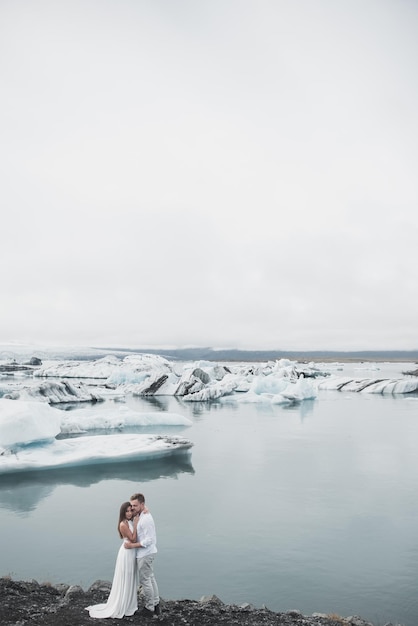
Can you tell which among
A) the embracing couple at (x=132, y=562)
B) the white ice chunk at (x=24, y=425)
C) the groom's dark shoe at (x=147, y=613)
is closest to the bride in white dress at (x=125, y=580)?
the embracing couple at (x=132, y=562)

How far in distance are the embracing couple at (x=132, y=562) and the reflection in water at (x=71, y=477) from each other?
20.8 feet

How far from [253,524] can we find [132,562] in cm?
503

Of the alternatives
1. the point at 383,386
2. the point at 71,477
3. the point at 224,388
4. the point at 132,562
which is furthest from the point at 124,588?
the point at 383,386

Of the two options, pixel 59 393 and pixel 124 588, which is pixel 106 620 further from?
pixel 59 393

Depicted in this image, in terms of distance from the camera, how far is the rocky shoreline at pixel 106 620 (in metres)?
5.02

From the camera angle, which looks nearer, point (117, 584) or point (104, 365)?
point (117, 584)

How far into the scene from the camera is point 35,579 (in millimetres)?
7020

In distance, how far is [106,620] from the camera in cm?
496

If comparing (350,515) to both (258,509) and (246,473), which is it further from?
(246,473)

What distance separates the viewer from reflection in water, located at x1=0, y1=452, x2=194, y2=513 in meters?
11.4

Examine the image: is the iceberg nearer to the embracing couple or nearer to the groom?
the embracing couple

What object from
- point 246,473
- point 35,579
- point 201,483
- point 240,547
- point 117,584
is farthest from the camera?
point 246,473

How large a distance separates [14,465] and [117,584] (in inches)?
358

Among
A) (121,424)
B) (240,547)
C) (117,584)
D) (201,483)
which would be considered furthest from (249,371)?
(117,584)
